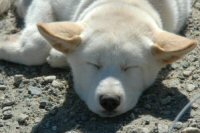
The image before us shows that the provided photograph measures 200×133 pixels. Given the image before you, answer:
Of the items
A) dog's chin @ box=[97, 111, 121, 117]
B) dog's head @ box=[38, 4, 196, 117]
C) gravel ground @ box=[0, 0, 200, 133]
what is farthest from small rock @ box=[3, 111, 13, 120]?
dog's chin @ box=[97, 111, 121, 117]

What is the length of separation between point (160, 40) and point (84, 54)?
49 cm

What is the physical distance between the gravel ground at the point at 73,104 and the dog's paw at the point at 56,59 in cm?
7

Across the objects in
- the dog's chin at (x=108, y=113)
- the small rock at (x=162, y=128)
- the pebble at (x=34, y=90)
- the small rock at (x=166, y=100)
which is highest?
the small rock at (x=166, y=100)

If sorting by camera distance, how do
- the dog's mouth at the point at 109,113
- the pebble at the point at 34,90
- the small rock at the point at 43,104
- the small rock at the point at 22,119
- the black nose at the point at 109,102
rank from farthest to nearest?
the pebble at the point at 34,90 < the small rock at the point at 43,104 < the small rock at the point at 22,119 < the dog's mouth at the point at 109,113 < the black nose at the point at 109,102

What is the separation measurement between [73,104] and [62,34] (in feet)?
1.68

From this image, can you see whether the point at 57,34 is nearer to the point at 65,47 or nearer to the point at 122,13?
the point at 65,47

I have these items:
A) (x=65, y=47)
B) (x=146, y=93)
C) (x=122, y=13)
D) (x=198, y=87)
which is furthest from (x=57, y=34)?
(x=198, y=87)

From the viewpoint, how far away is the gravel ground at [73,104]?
374cm

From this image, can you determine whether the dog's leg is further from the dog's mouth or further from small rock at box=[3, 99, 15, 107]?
the dog's mouth

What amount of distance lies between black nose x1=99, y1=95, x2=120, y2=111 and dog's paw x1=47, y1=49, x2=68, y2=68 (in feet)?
2.52

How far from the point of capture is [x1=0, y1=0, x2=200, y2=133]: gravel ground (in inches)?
147

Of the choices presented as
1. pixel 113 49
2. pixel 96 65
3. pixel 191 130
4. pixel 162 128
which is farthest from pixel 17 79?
pixel 191 130

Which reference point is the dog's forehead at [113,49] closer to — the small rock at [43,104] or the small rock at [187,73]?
the small rock at [43,104]

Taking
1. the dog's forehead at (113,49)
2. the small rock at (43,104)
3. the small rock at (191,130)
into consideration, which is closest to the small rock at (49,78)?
the small rock at (43,104)
